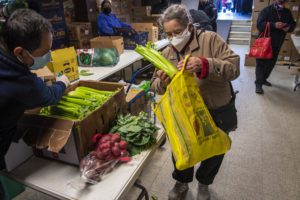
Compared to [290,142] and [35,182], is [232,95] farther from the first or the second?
[290,142]

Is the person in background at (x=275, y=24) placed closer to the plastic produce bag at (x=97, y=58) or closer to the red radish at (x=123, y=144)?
the plastic produce bag at (x=97, y=58)

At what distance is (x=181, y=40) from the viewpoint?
144cm

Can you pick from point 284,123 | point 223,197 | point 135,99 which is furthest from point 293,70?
point 135,99

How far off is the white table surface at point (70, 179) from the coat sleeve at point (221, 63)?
0.54 meters

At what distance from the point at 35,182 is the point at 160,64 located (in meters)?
0.80

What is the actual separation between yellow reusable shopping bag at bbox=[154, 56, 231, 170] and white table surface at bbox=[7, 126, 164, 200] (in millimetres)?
212

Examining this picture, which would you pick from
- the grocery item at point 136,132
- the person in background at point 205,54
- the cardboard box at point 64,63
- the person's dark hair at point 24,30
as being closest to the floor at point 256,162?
the person in background at point 205,54

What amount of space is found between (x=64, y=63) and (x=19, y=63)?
50.0 inches

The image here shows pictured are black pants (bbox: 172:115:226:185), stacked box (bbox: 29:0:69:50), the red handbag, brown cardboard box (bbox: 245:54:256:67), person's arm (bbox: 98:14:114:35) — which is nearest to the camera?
black pants (bbox: 172:115:226:185)

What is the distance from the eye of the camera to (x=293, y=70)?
518cm

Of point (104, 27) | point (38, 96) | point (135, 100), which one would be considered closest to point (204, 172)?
point (135, 100)

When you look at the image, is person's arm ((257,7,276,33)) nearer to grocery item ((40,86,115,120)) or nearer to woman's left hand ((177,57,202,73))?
woman's left hand ((177,57,202,73))

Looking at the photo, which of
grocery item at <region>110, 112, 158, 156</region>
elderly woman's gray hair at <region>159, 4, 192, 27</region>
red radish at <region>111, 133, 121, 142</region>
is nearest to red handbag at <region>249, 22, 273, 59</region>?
elderly woman's gray hair at <region>159, 4, 192, 27</region>

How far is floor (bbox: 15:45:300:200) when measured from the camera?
205 cm
